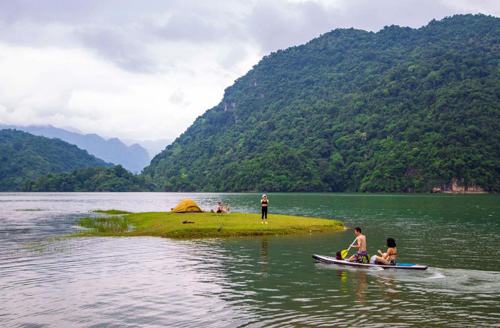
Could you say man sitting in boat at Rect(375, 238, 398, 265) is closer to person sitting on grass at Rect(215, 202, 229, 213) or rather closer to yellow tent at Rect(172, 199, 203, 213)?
person sitting on grass at Rect(215, 202, 229, 213)

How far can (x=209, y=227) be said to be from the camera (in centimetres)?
4822

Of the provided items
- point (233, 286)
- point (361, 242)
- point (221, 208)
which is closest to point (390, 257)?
point (361, 242)

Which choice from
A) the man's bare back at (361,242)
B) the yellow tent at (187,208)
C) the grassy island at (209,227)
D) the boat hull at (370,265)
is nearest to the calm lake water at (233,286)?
the boat hull at (370,265)

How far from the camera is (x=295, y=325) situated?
17719 mm

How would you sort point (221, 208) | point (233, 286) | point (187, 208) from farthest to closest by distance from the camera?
point (187, 208)
point (221, 208)
point (233, 286)

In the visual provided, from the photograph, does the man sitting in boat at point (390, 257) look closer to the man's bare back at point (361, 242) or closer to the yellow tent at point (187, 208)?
the man's bare back at point (361, 242)

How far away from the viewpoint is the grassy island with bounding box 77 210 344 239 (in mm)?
47250

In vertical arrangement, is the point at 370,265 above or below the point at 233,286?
above

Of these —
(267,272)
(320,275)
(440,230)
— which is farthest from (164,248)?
(440,230)

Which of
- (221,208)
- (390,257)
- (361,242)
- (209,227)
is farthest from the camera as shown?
(221,208)

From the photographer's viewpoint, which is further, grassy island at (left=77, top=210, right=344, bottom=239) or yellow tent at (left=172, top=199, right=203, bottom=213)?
yellow tent at (left=172, top=199, right=203, bottom=213)

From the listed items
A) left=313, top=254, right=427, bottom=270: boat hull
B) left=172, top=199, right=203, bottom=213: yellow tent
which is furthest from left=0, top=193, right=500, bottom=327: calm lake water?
left=172, top=199, right=203, bottom=213: yellow tent

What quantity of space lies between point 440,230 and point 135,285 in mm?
40848

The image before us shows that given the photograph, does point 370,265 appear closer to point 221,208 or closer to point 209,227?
point 209,227
